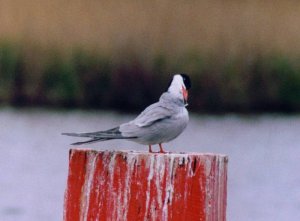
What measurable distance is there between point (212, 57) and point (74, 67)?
A: 170 centimetres

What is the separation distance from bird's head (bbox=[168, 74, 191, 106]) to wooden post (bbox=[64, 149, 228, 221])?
1.00 metres

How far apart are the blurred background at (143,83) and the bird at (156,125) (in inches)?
296

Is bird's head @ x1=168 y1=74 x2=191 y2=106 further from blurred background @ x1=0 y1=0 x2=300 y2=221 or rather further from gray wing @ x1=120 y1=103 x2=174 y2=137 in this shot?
blurred background @ x1=0 y1=0 x2=300 y2=221

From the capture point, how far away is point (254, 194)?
38.9 ft

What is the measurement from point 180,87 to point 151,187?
128cm

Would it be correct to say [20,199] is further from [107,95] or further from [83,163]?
[83,163]

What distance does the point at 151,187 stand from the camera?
9.59 feet

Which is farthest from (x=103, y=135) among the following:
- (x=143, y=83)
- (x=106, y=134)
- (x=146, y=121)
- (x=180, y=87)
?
(x=143, y=83)

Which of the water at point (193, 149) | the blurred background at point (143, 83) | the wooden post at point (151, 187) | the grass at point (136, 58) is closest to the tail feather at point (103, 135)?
the wooden post at point (151, 187)

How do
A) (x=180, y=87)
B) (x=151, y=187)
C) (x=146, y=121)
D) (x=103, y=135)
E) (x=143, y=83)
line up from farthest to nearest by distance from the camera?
(x=143, y=83) < (x=180, y=87) < (x=146, y=121) < (x=103, y=135) < (x=151, y=187)

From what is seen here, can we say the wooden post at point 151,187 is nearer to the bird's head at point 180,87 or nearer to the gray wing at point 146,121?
the gray wing at point 146,121

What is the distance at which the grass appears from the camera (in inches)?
487

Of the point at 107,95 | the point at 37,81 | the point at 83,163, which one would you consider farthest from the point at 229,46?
the point at 83,163

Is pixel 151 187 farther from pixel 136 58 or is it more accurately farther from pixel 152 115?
pixel 136 58
